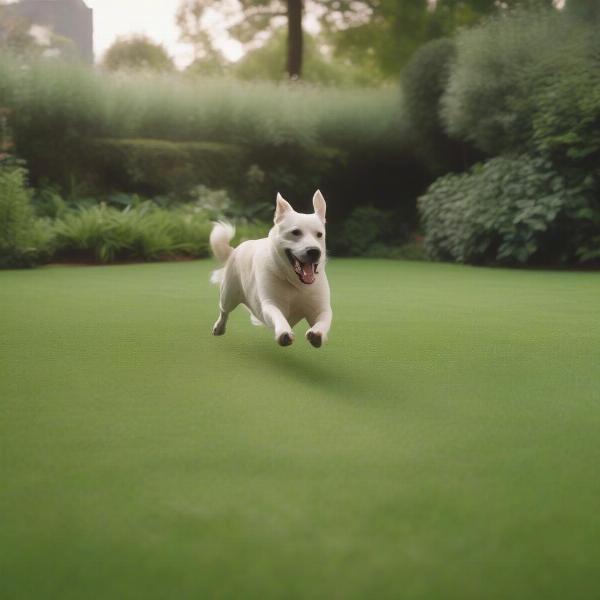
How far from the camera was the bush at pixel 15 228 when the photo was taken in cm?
839

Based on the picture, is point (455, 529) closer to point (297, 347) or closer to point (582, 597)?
point (582, 597)

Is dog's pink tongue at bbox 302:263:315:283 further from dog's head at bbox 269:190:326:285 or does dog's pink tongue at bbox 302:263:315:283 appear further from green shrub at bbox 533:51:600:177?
green shrub at bbox 533:51:600:177

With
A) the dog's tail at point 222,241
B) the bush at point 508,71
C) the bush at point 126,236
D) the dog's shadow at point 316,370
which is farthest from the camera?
the bush at point 508,71

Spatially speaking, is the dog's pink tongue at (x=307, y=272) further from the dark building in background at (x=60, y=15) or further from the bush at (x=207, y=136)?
the dark building in background at (x=60, y=15)

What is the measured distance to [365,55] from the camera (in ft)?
71.4

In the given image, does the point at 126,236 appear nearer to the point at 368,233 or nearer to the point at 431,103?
the point at 368,233

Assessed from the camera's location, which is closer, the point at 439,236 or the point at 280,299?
the point at 280,299

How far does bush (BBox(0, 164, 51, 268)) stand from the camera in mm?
8391

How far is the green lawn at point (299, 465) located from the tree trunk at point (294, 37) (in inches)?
583

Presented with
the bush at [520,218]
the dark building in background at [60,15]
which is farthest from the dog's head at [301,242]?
the dark building in background at [60,15]

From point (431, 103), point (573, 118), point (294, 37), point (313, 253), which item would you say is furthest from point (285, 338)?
point (294, 37)

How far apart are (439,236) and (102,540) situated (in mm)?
9404

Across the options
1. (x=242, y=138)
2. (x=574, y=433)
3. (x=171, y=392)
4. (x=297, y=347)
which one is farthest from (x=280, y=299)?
(x=242, y=138)

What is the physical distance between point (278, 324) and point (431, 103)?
10362 mm
